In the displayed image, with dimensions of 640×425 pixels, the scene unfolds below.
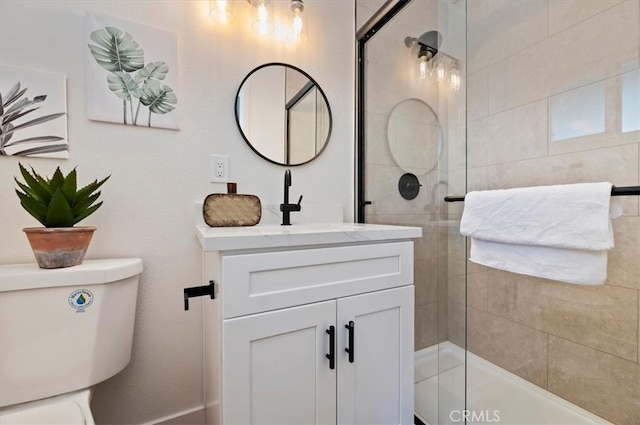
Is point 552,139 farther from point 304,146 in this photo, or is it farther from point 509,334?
point 304,146

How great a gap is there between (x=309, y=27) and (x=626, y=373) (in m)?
1.98

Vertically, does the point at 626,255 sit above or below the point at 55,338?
above

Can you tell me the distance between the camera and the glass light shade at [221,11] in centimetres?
115

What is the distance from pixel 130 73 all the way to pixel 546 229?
1512 mm

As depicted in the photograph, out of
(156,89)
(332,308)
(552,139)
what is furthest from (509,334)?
(156,89)

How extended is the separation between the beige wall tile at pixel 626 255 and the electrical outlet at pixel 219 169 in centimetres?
158

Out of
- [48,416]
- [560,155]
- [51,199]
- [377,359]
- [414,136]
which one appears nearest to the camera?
[48,416]

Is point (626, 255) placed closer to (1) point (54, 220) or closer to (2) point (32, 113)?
(1) point (54, 220)

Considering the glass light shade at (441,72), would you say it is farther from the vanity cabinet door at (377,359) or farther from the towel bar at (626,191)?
the vanity cabinet door at (377,359)

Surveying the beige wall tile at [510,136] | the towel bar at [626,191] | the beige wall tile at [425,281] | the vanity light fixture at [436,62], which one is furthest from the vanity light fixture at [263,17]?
the towel bar at [626,191]

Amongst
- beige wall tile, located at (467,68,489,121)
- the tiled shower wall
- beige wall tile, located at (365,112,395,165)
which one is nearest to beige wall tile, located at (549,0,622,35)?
the tiled shower wall

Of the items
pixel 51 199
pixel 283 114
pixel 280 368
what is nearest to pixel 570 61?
pixel 283 114

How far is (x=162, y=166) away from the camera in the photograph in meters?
1.09

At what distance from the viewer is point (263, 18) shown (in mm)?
1232
